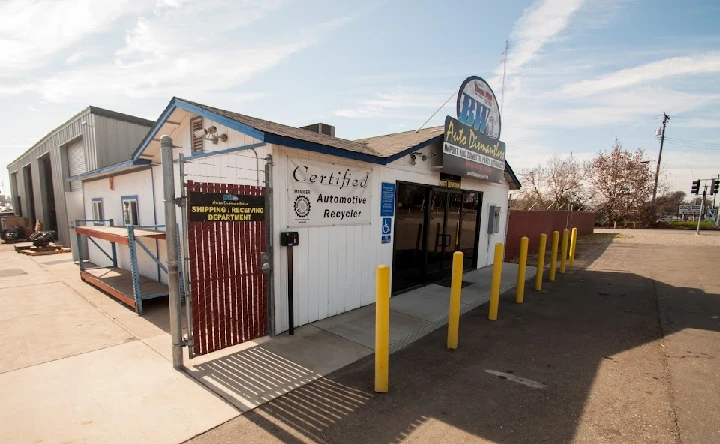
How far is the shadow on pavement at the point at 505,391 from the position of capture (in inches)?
114

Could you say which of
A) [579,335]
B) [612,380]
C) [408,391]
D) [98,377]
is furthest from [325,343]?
[579,335]

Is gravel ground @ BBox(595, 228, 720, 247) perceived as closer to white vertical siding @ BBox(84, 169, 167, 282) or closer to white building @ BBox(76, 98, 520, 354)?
white building @ BBox(76, 98, 520, 354)

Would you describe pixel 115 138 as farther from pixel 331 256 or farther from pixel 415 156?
pixel 415 156

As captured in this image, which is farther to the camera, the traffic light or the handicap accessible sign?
the traffic light

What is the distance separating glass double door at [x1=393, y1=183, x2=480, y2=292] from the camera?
7.20 meters

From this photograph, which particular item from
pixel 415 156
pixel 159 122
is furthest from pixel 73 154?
pixel 415 156

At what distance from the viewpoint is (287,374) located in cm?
380

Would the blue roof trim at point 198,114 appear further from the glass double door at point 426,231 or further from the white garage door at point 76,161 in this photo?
the white garage door at point 76,161

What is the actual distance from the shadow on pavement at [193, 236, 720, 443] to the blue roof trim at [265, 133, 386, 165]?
3150 millimetres

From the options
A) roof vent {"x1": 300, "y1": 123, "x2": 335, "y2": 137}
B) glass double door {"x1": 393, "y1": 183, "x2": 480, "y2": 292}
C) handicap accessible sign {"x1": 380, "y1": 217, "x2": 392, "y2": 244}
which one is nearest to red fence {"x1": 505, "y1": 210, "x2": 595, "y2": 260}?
glass double door {"x1": 393, "y1": 183, "x2": 480, "y2": 292}

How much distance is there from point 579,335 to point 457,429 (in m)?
3.48

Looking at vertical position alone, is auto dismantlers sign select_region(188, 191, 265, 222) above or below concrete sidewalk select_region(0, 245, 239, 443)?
above

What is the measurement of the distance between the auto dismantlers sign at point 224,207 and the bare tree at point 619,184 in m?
39.1

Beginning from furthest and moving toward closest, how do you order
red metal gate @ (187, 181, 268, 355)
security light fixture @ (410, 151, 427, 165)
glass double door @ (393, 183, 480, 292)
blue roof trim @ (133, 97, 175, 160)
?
glass double door @ (393, 183, 480, 292) < security light fixture @ (410, 151, 427, 165) < blue roof trim @ (133, 97, 175, 160) < red metal gate @ (187, 181, 268, 355)
